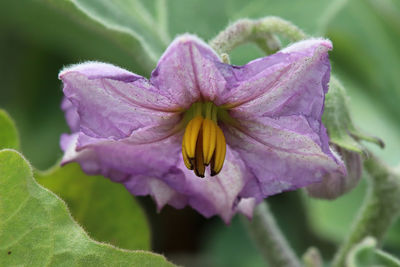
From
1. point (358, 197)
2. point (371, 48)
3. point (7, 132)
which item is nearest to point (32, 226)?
point (7, 132)

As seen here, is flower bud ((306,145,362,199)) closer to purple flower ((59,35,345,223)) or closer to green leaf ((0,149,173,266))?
purple flower ((59,35,345,223))

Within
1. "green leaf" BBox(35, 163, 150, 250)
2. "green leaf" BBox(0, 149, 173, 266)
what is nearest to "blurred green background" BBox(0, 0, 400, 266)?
"green leaf" BBox(35, 163, 150, 250)

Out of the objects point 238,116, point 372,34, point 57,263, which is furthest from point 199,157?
point 372,34

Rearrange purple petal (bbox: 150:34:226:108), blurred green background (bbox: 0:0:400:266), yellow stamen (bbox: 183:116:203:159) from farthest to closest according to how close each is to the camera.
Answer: blurred green background (bbox: 0:0:400:266) < yellow stamen (bbox: 183:116:203:159) < purple petal (bbox: 150:34:226:108)

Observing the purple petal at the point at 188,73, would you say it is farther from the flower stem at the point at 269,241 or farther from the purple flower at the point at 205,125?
the flower stem at the point at 269,241

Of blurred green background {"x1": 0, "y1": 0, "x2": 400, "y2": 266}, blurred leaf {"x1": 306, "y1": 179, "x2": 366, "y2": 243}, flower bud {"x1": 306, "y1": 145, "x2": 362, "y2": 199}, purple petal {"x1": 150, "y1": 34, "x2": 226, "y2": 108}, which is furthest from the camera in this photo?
blurred green background {"x1": 0, "y1": 0, "x2": 400, "y2": 266}

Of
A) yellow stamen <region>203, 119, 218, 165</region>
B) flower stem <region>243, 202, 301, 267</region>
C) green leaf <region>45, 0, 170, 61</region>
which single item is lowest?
flower stem <region>243, 202, 301, 267</region>

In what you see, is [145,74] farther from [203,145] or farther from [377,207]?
[203,145]
